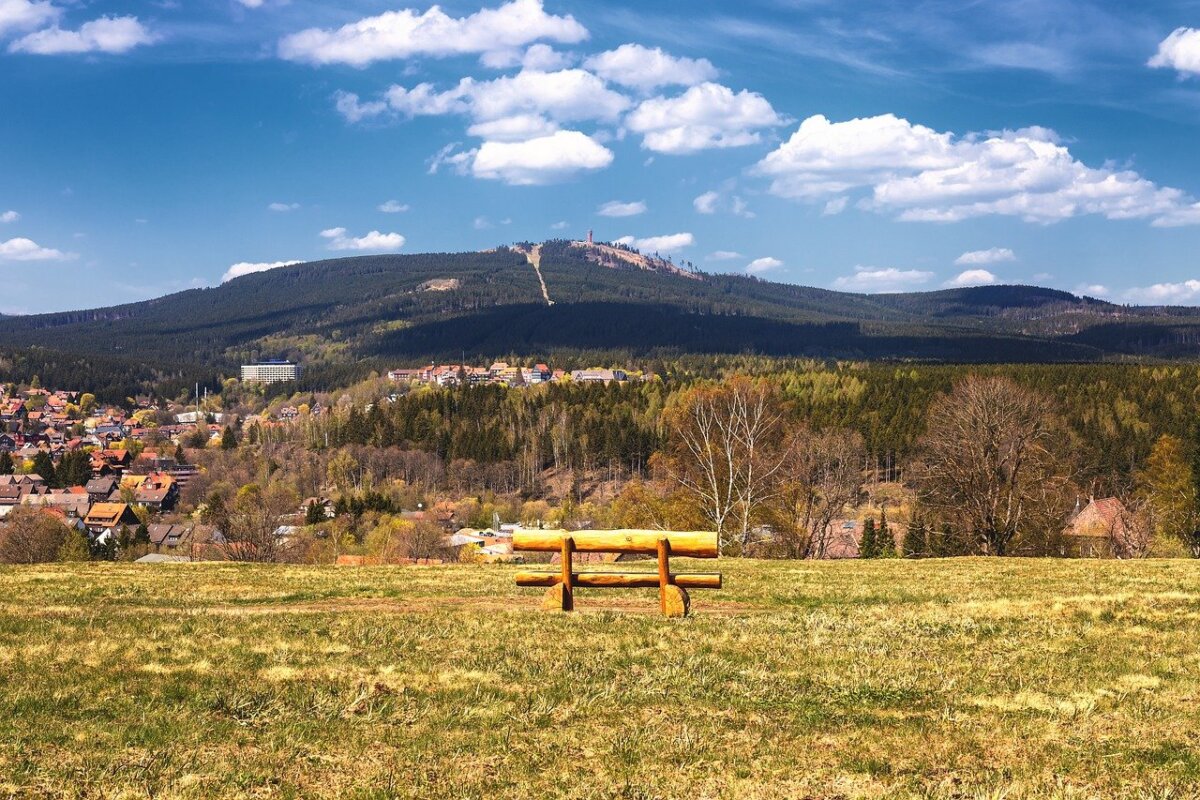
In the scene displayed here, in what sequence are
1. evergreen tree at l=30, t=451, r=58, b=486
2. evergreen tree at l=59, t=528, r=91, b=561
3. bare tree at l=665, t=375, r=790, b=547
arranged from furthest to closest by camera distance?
evergreen tree at l=30, t=451, r=58, b=486 → evergreen tree at l=59, t=528, r=91, b=561 → bare tree at l=665, t=375, r=790, b=547

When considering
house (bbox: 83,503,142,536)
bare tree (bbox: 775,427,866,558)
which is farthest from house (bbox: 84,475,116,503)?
bare tree (bbox: 775,427,866,558)

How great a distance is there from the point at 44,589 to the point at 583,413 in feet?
494

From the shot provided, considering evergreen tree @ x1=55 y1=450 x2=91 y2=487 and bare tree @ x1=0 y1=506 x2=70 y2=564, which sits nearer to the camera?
bare tree @ x1=0 y1=506 x2=70 y2=564

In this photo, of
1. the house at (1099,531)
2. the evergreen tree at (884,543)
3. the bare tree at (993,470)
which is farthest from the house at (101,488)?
the house at (1099,531)

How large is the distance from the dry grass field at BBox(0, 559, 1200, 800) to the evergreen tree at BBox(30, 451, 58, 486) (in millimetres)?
164855

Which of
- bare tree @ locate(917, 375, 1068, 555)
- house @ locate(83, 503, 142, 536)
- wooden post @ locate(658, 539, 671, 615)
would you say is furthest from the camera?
house @ locate(83, 503, 142, 536)

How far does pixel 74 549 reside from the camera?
8081cm

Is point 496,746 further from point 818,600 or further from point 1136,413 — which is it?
point 1136,413

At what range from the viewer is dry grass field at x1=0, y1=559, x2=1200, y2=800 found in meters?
7.83

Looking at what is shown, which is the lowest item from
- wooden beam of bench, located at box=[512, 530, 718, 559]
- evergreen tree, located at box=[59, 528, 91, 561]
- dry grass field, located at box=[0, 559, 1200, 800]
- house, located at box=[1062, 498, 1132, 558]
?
evergreen tree, located at box=[59, 528, 91, 561]

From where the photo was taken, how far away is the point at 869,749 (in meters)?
8.57

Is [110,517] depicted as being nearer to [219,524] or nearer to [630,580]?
[219,524]

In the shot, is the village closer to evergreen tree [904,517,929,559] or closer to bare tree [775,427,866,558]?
evergreen tree [904,517,929,559]

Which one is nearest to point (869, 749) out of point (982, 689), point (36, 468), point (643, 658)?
point (982, 689)
